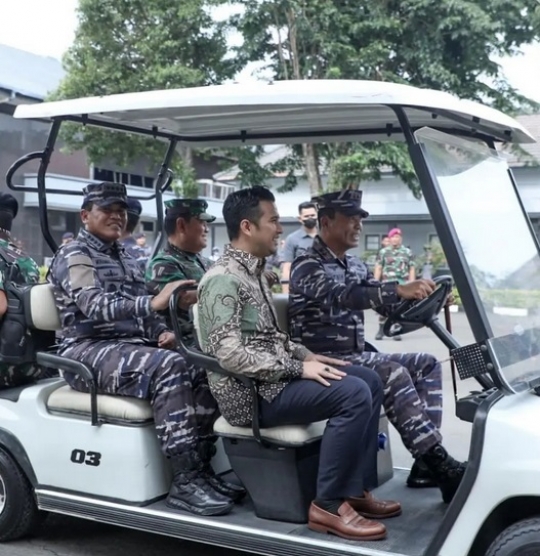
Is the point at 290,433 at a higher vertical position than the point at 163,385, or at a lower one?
lower

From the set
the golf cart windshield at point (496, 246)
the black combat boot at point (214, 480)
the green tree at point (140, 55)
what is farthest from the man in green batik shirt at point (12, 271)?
the green tree at point (140, 55)

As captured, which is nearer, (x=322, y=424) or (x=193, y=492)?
(x=322, y=424)

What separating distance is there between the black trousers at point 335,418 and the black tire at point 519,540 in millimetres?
635

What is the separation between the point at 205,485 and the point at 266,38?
528 inches

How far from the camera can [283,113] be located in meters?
3.55


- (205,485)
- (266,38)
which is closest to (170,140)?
(205,485)

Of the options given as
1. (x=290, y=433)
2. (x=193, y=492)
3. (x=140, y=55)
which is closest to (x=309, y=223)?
(x=193, y=492)

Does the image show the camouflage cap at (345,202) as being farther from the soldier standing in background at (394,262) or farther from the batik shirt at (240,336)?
the soldier standing in background at (394,262)

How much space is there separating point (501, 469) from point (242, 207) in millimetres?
1432

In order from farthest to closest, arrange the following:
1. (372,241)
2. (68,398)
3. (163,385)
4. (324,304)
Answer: (372,241) → (324,304) → (68,398) → (163,385)

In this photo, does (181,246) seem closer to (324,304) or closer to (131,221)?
(324,304)

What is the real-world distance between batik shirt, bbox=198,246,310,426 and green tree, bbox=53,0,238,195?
12702 millimetres

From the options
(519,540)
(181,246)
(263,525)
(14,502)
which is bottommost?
(519,540)

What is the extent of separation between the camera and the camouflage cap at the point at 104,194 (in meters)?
3.81
